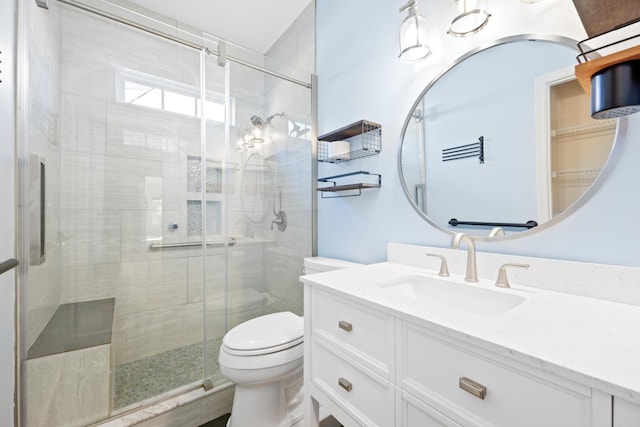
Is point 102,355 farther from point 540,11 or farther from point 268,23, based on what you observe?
point 268,23

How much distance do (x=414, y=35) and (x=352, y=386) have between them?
4.71ft

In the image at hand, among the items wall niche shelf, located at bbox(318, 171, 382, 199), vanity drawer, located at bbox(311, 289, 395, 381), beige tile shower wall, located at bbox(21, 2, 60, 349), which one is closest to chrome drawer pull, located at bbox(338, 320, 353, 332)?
vanity drawer, located at bbox(311, 289, 395, 381)

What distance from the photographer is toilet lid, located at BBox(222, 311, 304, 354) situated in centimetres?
124

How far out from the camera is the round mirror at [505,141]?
89 centimetres

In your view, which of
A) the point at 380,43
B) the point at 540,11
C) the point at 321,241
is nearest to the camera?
the point at 540,11

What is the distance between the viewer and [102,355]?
133cm

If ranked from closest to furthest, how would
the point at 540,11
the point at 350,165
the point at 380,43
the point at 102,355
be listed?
the point at 540,11
the point at 102,355
the point at 380,43
the point at 350,165

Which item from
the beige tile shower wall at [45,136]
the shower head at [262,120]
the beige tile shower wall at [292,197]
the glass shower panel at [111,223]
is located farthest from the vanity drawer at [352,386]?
the shower head at [262,120]

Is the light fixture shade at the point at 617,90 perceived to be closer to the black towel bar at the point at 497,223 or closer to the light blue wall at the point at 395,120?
the light blue wall at the point at 395,120

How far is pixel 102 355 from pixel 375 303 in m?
1.43

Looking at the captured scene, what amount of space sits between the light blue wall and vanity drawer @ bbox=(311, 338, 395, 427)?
2.20ft

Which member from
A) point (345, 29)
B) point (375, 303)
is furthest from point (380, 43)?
point (375, 303)

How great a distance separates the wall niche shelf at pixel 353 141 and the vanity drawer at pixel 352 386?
3.53 ft

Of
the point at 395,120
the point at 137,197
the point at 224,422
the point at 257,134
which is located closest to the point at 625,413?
the point at 395,120
